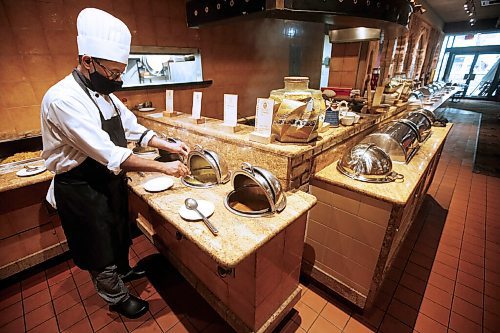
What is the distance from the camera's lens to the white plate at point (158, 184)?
1.72 metres

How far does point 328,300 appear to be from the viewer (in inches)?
87.7

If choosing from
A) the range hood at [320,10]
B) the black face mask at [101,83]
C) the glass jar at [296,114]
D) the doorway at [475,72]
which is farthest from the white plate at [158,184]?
the doorway at [475,72]

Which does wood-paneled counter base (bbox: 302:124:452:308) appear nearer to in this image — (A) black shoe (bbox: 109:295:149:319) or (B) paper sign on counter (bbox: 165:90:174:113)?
(A) black shoe (bbox: 109:295:149:319)

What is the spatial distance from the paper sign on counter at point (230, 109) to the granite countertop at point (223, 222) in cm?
59

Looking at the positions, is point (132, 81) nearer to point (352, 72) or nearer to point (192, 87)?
point (192, 87)

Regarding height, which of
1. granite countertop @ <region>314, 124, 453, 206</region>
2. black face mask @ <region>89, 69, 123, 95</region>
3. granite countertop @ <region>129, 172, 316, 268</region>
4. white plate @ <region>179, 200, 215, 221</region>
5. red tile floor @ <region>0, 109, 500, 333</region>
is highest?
black face mask @ <region>89, 69, 123, 95</region>

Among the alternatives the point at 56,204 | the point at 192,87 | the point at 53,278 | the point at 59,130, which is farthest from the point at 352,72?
the point at 53,278

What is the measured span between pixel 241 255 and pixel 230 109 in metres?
1.29

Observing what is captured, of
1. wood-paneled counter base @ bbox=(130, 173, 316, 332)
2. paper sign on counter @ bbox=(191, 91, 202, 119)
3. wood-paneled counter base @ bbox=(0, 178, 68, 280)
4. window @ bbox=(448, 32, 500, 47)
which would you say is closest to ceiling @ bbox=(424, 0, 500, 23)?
window @ bbox=(448, 32, 500, 47)

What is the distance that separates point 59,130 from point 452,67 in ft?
72.4

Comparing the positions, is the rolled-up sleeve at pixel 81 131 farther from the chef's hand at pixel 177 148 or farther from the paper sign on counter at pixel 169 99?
the paper sign on counter at pixel 169 99

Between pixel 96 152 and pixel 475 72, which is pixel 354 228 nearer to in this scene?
pixel 96 152

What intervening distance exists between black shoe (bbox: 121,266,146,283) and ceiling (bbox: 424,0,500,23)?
11159 mm

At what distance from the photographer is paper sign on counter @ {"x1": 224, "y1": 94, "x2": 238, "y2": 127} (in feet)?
6.28
